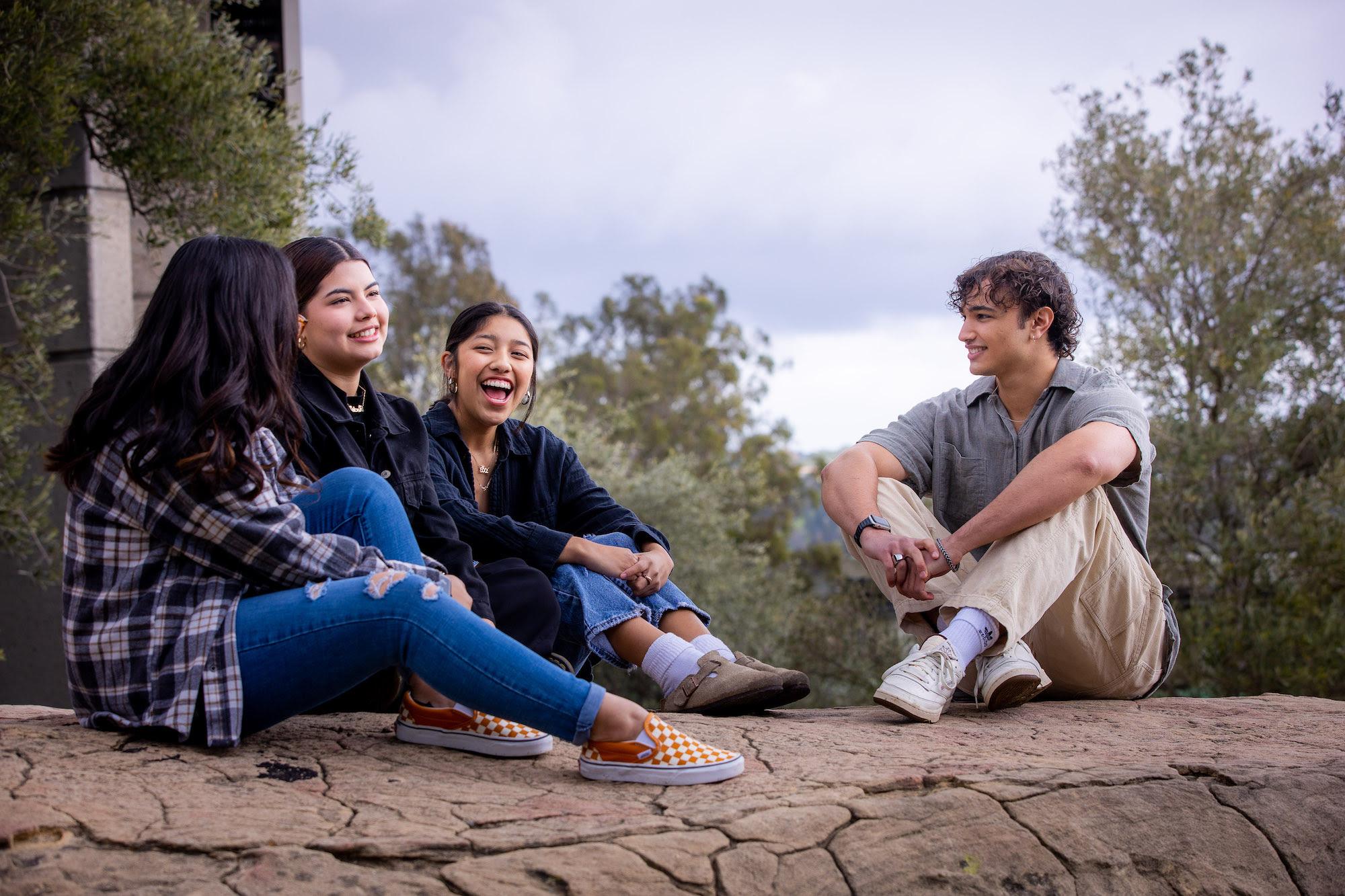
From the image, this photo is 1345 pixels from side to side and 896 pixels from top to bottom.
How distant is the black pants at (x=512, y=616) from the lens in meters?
2.97

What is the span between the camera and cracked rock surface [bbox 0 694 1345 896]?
190cm

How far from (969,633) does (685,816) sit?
3.90 ft

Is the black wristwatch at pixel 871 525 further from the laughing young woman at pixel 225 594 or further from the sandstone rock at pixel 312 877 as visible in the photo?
the sandstone rock at pixel 312 877

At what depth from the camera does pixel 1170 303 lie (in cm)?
795

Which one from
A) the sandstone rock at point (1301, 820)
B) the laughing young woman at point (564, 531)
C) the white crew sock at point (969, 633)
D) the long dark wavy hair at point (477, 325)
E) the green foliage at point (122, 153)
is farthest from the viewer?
the green foliage at point (122, 153)

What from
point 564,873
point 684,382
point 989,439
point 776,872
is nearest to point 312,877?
point 564,873

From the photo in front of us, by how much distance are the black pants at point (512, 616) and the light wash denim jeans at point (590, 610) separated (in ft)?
0.54

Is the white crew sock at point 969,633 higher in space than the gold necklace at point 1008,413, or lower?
lower

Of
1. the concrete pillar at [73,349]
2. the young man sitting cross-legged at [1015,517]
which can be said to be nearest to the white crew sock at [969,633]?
the young man sitting cross-legged at [1015,517]

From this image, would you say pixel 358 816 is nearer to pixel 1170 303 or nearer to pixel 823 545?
pixel 1170 303

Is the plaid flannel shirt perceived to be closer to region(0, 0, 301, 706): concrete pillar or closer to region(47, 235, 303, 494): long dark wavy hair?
region(47, 235, 303, 494): long dark wavy hair

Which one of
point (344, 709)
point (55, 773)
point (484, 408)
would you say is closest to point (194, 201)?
point (484, 408)

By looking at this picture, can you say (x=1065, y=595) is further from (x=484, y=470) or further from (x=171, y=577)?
(x=171, y=577)

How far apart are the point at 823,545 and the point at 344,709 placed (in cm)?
1504
